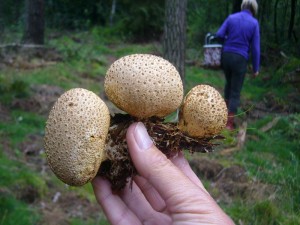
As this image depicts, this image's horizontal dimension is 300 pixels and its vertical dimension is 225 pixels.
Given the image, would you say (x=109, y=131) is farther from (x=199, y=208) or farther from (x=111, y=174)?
(x=199, y=208)

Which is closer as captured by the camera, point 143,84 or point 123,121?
point 143,84

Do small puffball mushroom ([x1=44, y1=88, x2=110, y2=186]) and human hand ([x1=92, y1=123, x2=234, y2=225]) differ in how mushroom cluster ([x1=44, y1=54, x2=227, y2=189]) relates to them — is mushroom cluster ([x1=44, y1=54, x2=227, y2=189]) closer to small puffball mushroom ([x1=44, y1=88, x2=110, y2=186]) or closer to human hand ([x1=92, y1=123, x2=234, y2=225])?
small puffball mushroom ([x1=44, y1=88, x2=110, y2=186])

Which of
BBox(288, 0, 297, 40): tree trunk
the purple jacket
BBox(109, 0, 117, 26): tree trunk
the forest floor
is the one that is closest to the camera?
the forest floor

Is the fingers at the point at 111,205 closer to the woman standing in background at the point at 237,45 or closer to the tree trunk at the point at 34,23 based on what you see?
the woman standing in background at the point at 237,45

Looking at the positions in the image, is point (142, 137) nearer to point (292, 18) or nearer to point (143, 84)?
point (143, 84)

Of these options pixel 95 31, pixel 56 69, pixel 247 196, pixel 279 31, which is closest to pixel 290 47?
pixel 279 31

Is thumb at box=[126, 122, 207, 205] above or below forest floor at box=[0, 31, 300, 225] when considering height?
above

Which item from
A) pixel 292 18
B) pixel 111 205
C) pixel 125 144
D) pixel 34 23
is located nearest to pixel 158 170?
pixel 125 144

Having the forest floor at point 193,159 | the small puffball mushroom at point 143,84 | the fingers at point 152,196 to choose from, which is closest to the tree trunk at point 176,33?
the forest floor at point 193,159

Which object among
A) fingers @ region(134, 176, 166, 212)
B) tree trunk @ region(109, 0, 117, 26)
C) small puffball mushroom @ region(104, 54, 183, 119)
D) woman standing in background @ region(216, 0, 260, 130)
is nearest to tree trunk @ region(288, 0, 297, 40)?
woman standing in background @ region(216, 0, 260, 130)
